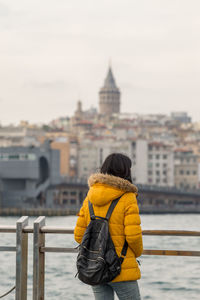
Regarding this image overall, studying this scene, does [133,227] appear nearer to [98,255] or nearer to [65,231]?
[98,255]

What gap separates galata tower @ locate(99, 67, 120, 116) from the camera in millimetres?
184250

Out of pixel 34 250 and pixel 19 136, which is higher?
pixel 19 136

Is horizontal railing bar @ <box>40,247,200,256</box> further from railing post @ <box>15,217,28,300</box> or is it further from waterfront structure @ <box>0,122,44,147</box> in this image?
waterfront structure @ <box>0,122,44,147</box>

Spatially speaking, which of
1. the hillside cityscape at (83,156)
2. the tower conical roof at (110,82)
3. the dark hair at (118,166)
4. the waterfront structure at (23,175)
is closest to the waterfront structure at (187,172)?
the hillside cityscape at (83,156)

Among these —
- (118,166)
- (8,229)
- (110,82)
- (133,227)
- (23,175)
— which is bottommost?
(23,175)

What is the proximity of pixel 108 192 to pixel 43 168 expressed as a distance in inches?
2833

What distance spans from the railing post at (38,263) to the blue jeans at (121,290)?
0.61 m

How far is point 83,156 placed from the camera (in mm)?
100688

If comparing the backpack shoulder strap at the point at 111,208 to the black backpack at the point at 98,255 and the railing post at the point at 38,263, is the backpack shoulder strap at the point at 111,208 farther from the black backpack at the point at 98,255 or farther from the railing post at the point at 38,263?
the railing post at the point at 38,263

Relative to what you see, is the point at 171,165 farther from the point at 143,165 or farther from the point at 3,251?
the point at 3,251

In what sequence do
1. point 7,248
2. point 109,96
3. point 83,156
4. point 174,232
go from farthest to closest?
point 109,96, point 83,156, point 7,248, point 174,232

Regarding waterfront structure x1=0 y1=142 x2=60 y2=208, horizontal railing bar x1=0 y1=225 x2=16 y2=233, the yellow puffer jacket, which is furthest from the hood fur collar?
waterfront structure x1=0 y1=142 x2=60 y2=208

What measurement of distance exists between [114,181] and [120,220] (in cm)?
20

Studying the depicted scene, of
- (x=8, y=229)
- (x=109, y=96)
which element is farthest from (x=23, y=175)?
(x=109, y=96)
